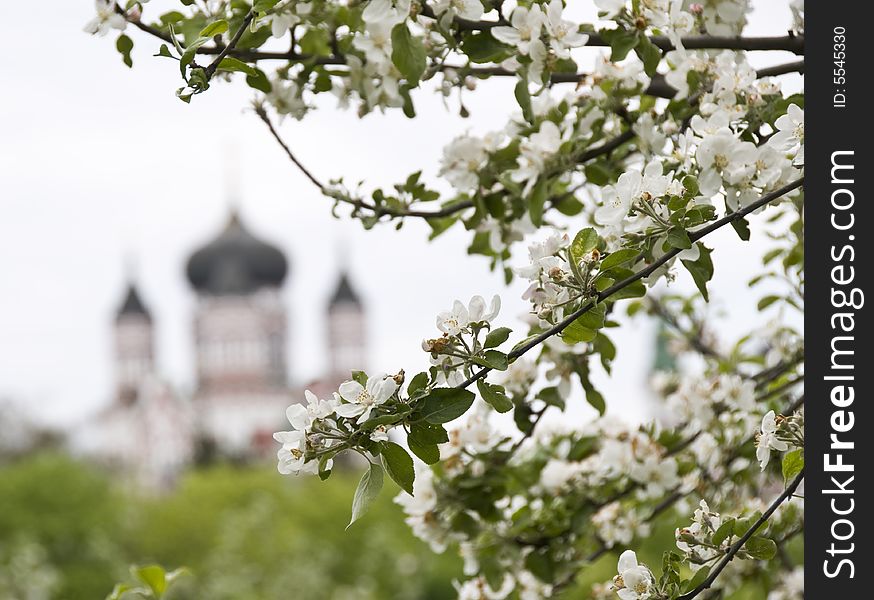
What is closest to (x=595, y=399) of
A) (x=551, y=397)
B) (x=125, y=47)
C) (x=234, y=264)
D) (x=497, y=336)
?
(x=551, y=397)

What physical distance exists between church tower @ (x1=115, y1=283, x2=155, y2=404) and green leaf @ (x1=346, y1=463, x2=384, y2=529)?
2515 inches

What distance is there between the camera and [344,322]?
65.2 m

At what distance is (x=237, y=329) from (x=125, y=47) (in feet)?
204

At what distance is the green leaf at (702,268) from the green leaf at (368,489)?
0.43 m

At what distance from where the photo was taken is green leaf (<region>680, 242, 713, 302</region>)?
1.46 metres

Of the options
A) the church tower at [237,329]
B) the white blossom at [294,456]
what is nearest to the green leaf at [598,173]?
the white blossom at [294,456]

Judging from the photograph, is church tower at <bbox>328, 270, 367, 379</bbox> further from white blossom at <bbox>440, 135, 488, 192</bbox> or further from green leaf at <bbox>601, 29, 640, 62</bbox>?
green leaf at <bbox>601, 29, 640, 62</bbox>

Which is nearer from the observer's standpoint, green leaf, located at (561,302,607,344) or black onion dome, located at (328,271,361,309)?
green leaf, located at (561,302,607,344)

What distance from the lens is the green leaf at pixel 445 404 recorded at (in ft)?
4.15

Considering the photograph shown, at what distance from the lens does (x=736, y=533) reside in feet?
4.61

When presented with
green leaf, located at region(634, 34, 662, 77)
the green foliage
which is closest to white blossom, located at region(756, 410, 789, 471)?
green leaf, located at region(634, 34, 662, 77)

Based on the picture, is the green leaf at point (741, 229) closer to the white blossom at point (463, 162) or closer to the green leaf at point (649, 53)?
the green leaf at point (649, 53)

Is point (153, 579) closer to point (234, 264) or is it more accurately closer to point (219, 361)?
point (234, 264)
